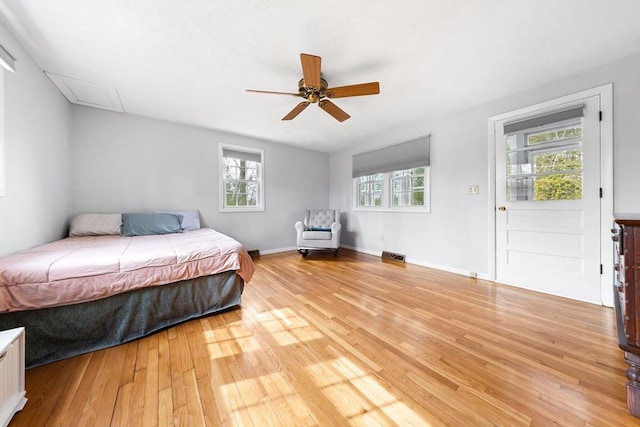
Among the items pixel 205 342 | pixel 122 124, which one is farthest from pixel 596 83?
pixel 122 124

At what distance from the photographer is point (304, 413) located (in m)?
1.08

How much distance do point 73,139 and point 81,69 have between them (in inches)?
50.2

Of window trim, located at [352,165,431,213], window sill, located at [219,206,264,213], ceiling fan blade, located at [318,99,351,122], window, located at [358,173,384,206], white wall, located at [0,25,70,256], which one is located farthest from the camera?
window, located at [358,173,384,206]

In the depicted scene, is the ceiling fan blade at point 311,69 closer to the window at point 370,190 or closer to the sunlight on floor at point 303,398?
the sunlight on floor at point 303,398

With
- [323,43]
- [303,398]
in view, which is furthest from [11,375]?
[323,43]

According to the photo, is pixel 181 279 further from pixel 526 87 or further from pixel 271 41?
pixel 526 87

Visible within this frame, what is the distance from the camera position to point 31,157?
2123 millimetres

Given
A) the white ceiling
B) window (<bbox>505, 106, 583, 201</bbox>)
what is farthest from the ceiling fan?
window (<bbox>505, 106, 583, 201</bbox>)

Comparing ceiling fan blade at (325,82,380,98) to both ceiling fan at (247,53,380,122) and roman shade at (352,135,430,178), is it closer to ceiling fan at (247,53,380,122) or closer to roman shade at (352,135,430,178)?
ceiling fan at (247,53,380,122)

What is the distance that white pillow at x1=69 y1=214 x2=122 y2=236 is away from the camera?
279 centimetres

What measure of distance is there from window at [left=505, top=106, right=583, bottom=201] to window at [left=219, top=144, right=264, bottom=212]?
4.06 meters

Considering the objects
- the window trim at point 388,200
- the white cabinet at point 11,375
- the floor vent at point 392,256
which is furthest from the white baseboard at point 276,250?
the white cabinet at point 11,375

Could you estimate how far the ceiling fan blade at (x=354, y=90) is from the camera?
82.8 inches

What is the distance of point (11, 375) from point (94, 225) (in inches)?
93.8
